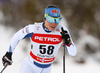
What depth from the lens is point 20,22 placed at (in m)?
8.09

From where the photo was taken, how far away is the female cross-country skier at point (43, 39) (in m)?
2.51

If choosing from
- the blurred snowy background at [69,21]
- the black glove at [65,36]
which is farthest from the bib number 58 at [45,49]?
the blurred snowy background at [69,21]

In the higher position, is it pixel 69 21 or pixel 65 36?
pixel 65 36

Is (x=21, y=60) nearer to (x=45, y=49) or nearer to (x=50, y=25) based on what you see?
(x=45, y=49)

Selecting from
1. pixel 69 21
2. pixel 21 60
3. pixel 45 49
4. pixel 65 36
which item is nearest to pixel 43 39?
pixel 45 49

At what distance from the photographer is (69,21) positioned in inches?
311

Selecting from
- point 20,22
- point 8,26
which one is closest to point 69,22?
point 20,22

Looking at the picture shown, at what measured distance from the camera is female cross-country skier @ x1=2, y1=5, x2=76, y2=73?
2.51 m

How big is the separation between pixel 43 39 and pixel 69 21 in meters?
5.50

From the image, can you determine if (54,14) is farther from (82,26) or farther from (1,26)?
(1,26)

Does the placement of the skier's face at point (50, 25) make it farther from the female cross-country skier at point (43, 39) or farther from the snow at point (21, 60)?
the snow at point (21, 60)

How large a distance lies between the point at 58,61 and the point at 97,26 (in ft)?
8.38

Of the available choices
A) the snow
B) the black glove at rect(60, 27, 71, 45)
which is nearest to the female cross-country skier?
the black glove at rect(60, 27, 71, 45)

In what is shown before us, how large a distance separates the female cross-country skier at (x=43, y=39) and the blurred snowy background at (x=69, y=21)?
4.77 metres
